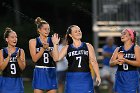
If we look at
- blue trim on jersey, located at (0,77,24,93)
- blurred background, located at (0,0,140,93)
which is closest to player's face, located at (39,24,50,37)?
blue trim on jersey, located at (0,77,24,93)

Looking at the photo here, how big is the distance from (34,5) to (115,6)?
29.6 ft

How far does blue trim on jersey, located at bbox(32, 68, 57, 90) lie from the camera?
11.7 m

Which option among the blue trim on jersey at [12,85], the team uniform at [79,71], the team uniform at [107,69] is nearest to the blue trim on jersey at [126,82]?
the team uniform at [79,71]

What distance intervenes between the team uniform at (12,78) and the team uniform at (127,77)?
5.96 feet

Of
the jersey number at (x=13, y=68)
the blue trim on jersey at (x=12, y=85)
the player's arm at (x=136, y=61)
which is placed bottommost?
the blue trim on jersey at (x=12, y=85)

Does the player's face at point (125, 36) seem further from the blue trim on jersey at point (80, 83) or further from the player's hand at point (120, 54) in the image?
the blue trim on jersey at point (80, 83)

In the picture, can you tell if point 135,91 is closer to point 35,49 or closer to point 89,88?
point 89,88

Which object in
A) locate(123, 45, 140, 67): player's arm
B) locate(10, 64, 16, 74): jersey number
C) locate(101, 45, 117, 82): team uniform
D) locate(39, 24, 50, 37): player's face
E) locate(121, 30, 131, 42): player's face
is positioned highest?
locate(39, 24, 50, 37): player's face

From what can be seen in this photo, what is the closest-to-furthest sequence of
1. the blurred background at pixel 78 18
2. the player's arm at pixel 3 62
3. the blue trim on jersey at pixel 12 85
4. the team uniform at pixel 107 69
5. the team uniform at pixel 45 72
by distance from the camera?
the player's arm at pixel 3 62
the blue trim on jersey at pixel 12 85
the team uniform at pixel 45 72
the team uniform at pixel 107 69
the blurred background at pixel 78 18

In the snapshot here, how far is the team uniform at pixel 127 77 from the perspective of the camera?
11.6 meters

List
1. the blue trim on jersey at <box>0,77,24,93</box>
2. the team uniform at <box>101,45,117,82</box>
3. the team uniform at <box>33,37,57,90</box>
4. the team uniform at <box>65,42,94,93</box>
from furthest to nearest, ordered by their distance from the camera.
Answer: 1. the team uniform at <box>101,45,117,82</box>
2. the team uniform at <box>33,37,57,90</box>
3. the blue trim on jersey at <box>0,77,24,93</box>
4. the team uniform at <box>65,42,94,93</box>

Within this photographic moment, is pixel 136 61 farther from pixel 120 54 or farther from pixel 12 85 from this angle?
pixel 12 85

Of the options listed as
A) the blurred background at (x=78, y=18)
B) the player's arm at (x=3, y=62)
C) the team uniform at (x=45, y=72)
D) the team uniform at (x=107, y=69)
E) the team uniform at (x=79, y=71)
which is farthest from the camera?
the blurred background at (x=78, y=18)

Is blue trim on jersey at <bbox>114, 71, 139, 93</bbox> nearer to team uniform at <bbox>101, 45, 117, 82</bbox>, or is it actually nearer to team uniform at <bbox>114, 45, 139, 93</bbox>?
team uniform at <bbox>114, 45, 139, 93</bbox>
